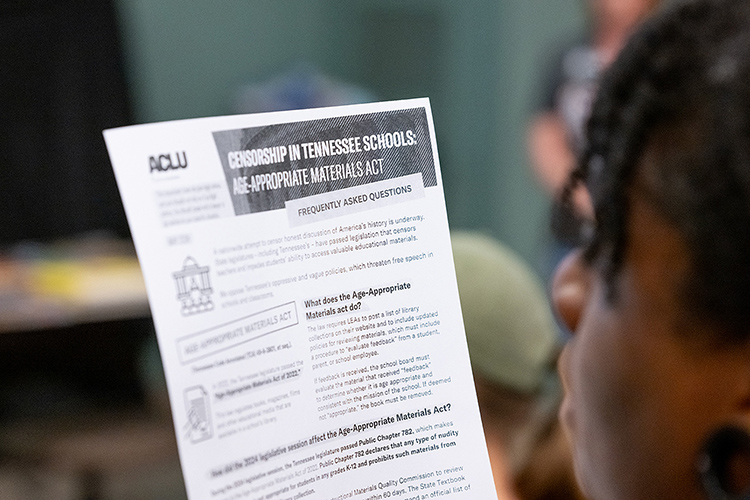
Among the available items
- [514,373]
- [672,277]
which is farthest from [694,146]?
[514,373]

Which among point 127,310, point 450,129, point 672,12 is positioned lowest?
point 127,310

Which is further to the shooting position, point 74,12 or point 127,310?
point 74,12

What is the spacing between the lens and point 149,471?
2516 mm

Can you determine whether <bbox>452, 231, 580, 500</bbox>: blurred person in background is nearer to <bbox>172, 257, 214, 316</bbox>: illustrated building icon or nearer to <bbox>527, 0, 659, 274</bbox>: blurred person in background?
<bbox>172, 257, 214, 316</bbox>: illustrated building icon

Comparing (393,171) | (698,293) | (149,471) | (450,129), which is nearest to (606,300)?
(698,293)

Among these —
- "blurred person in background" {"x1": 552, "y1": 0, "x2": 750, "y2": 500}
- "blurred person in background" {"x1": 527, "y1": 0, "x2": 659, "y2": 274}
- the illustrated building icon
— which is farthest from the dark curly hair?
"blurred person in background" {"x1": 527, "y1": 0, "x2": 659, "y2": 274}

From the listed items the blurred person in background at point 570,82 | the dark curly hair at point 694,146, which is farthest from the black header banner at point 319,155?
the blurred person in background at point 570,82

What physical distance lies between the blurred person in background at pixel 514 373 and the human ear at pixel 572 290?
40 centimetres

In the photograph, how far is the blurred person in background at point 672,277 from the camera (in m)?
0.53

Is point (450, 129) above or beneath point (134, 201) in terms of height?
above

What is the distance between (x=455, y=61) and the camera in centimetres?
401

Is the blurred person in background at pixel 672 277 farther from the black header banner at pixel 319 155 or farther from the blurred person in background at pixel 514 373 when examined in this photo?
the blurred person in background at pixel 514 373

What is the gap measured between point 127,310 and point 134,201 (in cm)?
184

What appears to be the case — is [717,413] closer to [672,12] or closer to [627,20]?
[672,12]
